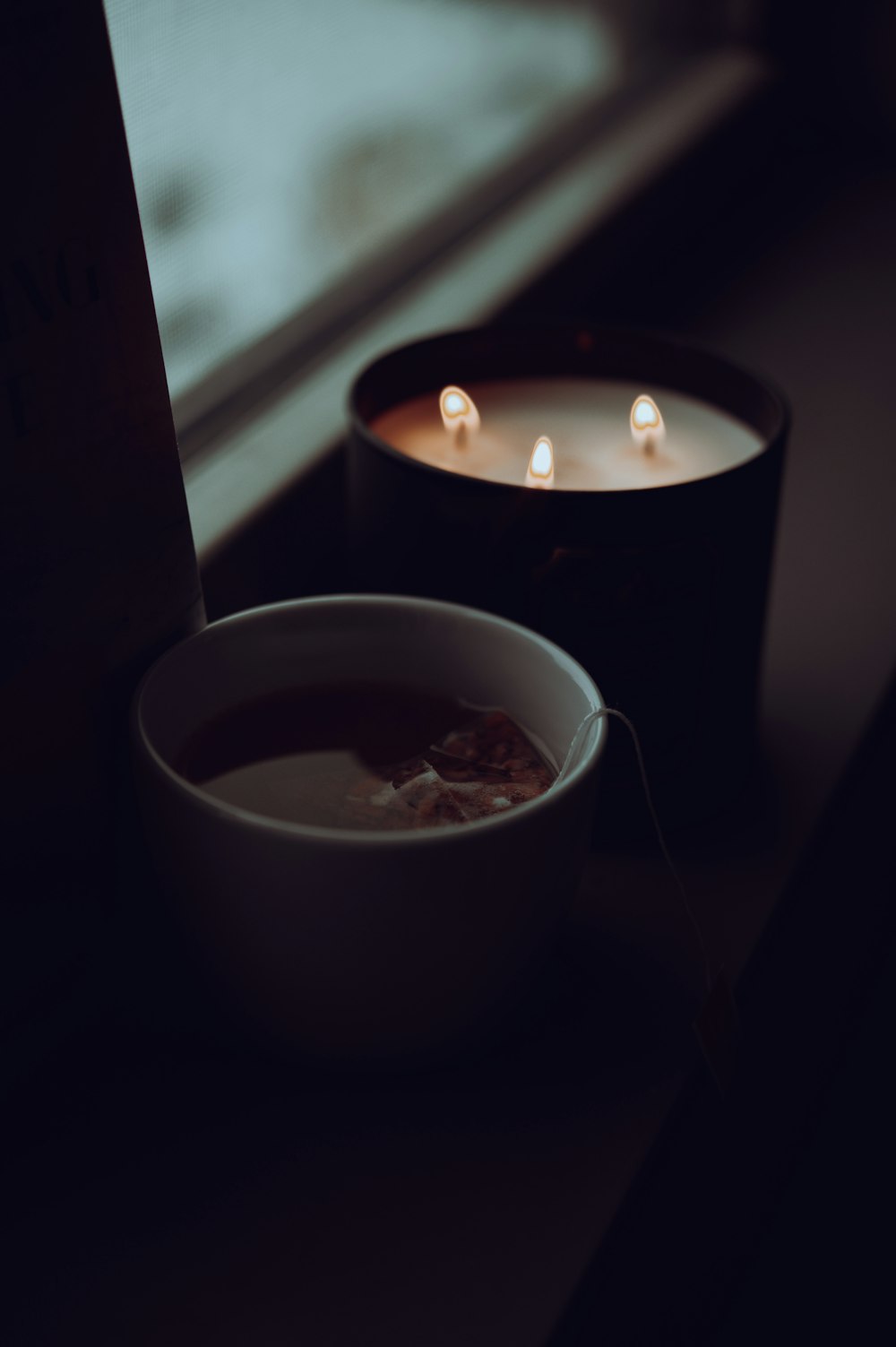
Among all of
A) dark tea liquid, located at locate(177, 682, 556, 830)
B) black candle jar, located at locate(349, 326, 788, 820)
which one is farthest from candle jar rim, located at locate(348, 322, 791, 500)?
dark tea liquid, located at locate(177, 682, 556, 830)

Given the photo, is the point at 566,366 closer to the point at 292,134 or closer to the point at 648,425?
the point at 648,425

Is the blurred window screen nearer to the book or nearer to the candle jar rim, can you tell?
the candle jar rim

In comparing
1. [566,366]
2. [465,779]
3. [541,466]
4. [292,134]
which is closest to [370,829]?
[465,779]

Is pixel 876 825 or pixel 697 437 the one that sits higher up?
pixel 697 437

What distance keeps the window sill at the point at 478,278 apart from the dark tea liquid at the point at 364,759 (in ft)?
0.41

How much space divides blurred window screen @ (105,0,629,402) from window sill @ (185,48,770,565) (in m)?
0.04

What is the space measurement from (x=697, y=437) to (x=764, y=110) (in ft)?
2.63

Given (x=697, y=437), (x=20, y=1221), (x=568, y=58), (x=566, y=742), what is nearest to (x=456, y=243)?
(x=568, y=58)

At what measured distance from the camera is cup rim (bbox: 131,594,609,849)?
1.10ft

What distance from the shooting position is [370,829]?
1.25ft

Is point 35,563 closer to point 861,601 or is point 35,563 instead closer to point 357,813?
point 357,813

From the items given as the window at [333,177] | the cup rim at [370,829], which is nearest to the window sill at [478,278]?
the window at [333,177]

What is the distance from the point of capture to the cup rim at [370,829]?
0.33 m

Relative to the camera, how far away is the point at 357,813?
1.27ft
